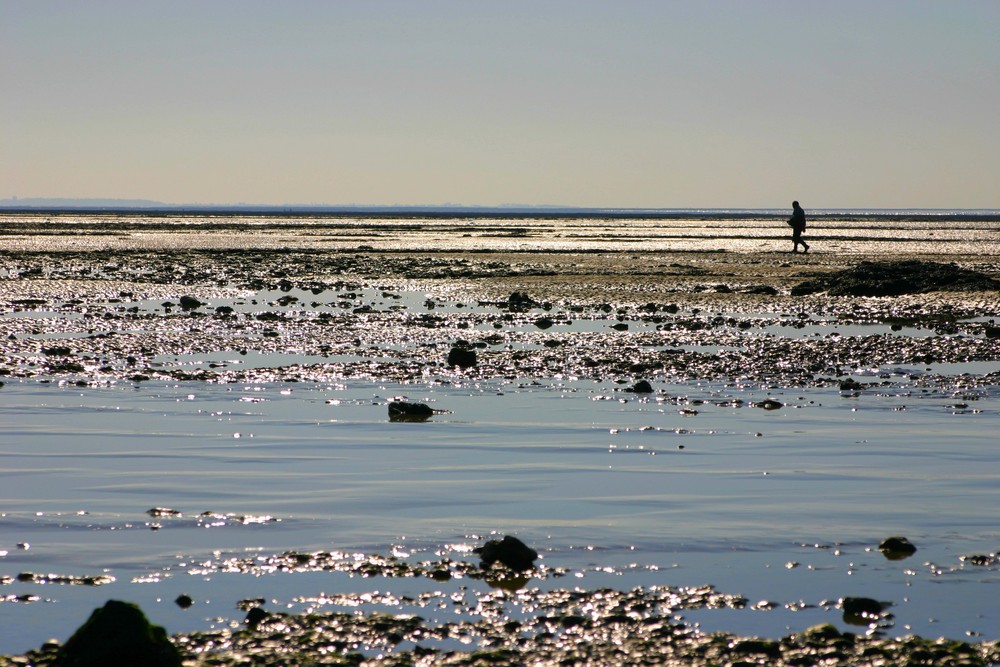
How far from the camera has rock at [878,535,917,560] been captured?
9.23 m

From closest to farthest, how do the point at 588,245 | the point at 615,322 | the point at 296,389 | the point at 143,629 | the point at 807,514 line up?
the point at 143,629
the point at 807,514
the point at 296,389
the point at 615,322
the point at 588,245

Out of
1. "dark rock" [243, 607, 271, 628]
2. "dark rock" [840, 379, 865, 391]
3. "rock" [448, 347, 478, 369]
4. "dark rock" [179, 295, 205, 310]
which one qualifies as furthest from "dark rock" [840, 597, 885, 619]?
"dark rock" [179, 295, 205, 310]

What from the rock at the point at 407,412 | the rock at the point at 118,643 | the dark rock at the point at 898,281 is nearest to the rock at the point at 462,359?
the rock at the point at 407,412

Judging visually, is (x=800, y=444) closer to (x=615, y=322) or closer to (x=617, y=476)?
(x=617, y=476)

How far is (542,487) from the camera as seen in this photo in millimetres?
11453

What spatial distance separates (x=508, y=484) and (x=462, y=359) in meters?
8.26

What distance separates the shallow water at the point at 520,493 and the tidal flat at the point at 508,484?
4 centimetres

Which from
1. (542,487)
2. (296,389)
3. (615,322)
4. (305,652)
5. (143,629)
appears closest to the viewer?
(143,629)

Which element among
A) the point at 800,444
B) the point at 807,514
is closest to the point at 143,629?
the point at 807,514

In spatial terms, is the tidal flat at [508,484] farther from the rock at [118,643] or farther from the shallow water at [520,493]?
the rock at [118,643]

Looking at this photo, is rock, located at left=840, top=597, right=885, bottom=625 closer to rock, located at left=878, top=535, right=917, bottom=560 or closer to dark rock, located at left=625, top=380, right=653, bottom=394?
rock, located at left=878, top=535, right=917, bottom=560

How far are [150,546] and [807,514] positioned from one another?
5.18 metres

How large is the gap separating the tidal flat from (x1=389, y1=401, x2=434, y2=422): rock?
0.25m

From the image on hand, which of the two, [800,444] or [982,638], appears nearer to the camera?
[982,638]
